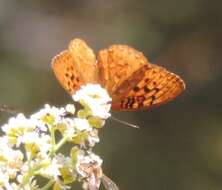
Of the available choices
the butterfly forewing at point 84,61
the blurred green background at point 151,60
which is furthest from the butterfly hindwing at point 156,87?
the blurred green background at point 151,60

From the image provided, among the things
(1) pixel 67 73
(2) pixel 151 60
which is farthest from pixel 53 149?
(2) pixel 151 60

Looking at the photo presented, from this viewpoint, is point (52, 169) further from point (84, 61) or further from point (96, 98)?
A: point (84, 61)

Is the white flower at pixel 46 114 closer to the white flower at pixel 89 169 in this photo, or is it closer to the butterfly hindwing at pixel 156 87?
the white flower at pixel 89 169

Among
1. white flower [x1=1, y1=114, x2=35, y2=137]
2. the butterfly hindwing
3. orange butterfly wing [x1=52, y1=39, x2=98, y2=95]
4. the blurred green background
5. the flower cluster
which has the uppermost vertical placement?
the blurred green background

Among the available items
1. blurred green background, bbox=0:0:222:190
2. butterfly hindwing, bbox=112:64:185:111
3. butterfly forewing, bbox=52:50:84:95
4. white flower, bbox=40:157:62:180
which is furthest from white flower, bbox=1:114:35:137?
blurred green background, bbox=0:0:222:190

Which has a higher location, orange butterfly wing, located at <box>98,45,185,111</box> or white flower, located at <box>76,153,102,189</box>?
orange butterfly wing, located at <box>98,45,185,111</box>

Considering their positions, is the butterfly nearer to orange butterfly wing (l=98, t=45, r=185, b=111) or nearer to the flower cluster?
orange butterfly wing (l=98, t=45, r=185, b=111)
